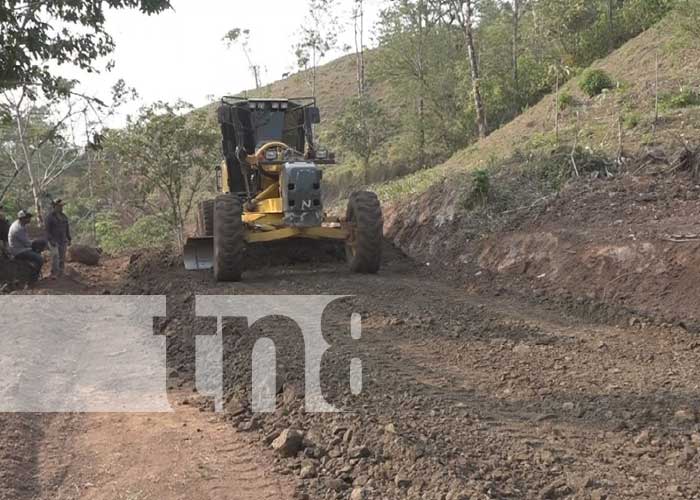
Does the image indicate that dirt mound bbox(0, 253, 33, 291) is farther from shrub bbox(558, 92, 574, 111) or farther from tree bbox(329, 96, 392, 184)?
tree bbox(329, 96, 392, 184)

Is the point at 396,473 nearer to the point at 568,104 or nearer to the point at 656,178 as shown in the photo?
the point at 656,178

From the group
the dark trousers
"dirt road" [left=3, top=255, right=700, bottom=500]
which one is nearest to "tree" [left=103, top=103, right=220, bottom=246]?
the dark trousers

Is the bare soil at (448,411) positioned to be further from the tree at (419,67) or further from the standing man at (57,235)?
the tree at (419,67)

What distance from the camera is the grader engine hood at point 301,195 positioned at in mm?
9250

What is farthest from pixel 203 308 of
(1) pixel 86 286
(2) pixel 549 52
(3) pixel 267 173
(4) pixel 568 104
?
(2) pixel 549 52

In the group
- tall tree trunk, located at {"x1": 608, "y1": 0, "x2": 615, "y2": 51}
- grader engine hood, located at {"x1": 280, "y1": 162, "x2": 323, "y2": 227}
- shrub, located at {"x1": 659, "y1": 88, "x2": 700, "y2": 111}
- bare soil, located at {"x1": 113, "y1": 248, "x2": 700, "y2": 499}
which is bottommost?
bare soil, located at {"x1": 113, "y1": 248, "x2": 700, "y2": 499}

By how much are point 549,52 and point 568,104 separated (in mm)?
9535

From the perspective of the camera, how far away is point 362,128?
2756 centimetres

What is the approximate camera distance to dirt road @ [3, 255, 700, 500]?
3.69 metres

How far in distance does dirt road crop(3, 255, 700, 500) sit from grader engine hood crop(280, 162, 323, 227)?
222 centimetres

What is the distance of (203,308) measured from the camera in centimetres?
809

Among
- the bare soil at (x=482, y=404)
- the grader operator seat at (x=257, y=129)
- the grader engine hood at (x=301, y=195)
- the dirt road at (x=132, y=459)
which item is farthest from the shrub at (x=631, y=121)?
the dirt road at (x=132, y=459)

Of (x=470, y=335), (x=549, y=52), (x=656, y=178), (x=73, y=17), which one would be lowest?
(x=470, y=335)

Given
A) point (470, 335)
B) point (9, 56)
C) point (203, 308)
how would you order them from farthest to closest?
point (9, 56), point (203, 308), point (470, 335)
